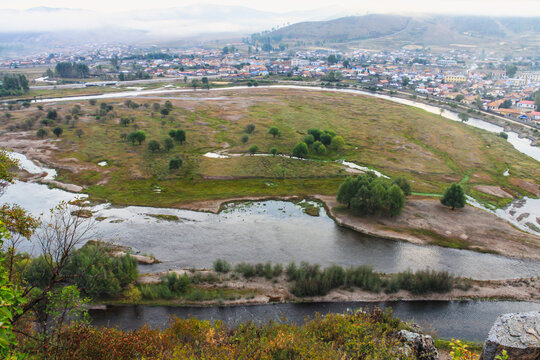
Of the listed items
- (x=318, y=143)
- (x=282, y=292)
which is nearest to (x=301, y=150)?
(x=318, y=143)

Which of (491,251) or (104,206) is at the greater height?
(104,206)

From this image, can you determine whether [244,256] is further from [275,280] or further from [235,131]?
[235,131]

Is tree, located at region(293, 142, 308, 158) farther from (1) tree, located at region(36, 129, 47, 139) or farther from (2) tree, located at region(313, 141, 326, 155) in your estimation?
(1) tree, located at region(36, 129, 47, 139)

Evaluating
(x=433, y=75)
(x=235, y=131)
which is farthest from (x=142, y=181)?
(x=433, y=75)

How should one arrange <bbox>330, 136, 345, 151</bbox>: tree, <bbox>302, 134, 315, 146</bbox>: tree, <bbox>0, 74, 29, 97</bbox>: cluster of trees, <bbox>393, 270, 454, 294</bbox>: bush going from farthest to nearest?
<bbox>0, 74, 29, 97</bbox>: cluster of trees < <bbox>330, 136, 345, 151</bbox>: tree < <bbox>302, 134, 315, 146</bbox>: tree < <bbox>393, 270, 454, 294</bbox>: bush

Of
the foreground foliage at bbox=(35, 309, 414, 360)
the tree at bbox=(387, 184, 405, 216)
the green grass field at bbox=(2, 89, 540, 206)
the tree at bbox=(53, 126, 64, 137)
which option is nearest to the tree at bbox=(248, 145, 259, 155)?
the green grass field at bbox=(2, 89, 540, 206)

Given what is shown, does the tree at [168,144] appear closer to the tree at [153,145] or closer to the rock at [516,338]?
the tree at [153,145]

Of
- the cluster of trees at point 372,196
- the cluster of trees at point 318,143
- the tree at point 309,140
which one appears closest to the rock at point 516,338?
the cluster of trees at point 372,196
